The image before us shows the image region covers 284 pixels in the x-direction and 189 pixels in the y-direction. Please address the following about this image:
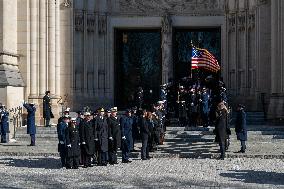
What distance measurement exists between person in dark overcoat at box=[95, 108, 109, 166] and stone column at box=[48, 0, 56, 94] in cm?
1024

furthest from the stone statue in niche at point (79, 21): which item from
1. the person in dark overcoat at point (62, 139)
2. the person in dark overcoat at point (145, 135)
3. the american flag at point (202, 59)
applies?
the person in dark overcoat at point (62, 139)

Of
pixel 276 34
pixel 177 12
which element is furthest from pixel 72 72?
pixel 276 34

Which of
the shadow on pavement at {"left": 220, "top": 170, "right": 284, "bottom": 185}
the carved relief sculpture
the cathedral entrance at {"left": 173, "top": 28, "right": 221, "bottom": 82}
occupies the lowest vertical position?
the shadow on pavement at {"left": 220, "top": 170, "right": 284, "bottom": 185}

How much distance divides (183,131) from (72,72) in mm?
8373

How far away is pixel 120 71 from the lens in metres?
34.8

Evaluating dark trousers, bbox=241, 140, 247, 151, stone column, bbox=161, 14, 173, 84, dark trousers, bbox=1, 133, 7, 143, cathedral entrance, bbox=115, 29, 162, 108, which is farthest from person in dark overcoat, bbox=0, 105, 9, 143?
stone column, bbox=161, 14, 173, 84

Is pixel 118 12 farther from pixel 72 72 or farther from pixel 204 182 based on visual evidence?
pixel 204 182

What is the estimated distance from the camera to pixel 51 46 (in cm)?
3033

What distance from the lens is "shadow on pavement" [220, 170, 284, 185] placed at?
1625 centimetres

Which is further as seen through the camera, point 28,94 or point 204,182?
point 28,94

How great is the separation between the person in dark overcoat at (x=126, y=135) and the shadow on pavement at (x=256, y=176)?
13.6 feet

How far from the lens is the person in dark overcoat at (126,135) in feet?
68.9

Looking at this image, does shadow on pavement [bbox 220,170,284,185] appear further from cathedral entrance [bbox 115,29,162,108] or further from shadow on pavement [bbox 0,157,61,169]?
cathedral entrance [bbox 115,29,162,108]

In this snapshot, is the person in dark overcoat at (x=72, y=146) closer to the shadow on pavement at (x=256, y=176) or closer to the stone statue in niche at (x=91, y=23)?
the shadow on pavement at (x=256, y=176)
